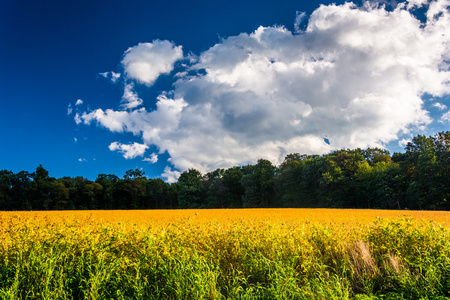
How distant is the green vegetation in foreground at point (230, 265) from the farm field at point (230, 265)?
0.08ft

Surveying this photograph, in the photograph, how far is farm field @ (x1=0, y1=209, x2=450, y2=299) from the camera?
190 inches

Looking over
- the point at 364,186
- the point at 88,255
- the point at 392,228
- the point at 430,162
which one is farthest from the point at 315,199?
the point at 88,255

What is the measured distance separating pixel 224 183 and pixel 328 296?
69.5 meters

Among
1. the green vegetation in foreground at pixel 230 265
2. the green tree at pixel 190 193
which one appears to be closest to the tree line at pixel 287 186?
the green tree at pixel 190 193

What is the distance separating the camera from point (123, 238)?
250 inches

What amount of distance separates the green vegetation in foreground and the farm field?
2cm

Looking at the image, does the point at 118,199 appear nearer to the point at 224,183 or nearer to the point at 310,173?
the point at 224,183

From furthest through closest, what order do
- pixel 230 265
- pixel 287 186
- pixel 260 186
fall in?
pixel 260 186, pixel 287 186, pixel 230 265

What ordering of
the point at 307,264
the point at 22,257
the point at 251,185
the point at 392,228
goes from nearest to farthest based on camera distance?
1. the point at 307,264
2. the point at 22,257
3. the point at 392,228
4. the point at 251,185

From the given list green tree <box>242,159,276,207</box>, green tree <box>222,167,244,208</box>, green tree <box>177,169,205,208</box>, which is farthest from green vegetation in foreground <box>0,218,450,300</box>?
green tree <box>177,169,205,208</box>

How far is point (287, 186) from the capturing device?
60.2 meters

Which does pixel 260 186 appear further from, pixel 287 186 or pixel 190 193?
pixel 190 193

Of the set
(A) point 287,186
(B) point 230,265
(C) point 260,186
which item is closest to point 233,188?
(C) point 260,186

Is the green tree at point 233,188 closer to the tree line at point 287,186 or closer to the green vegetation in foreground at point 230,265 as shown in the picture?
the tree line at point 287,186
